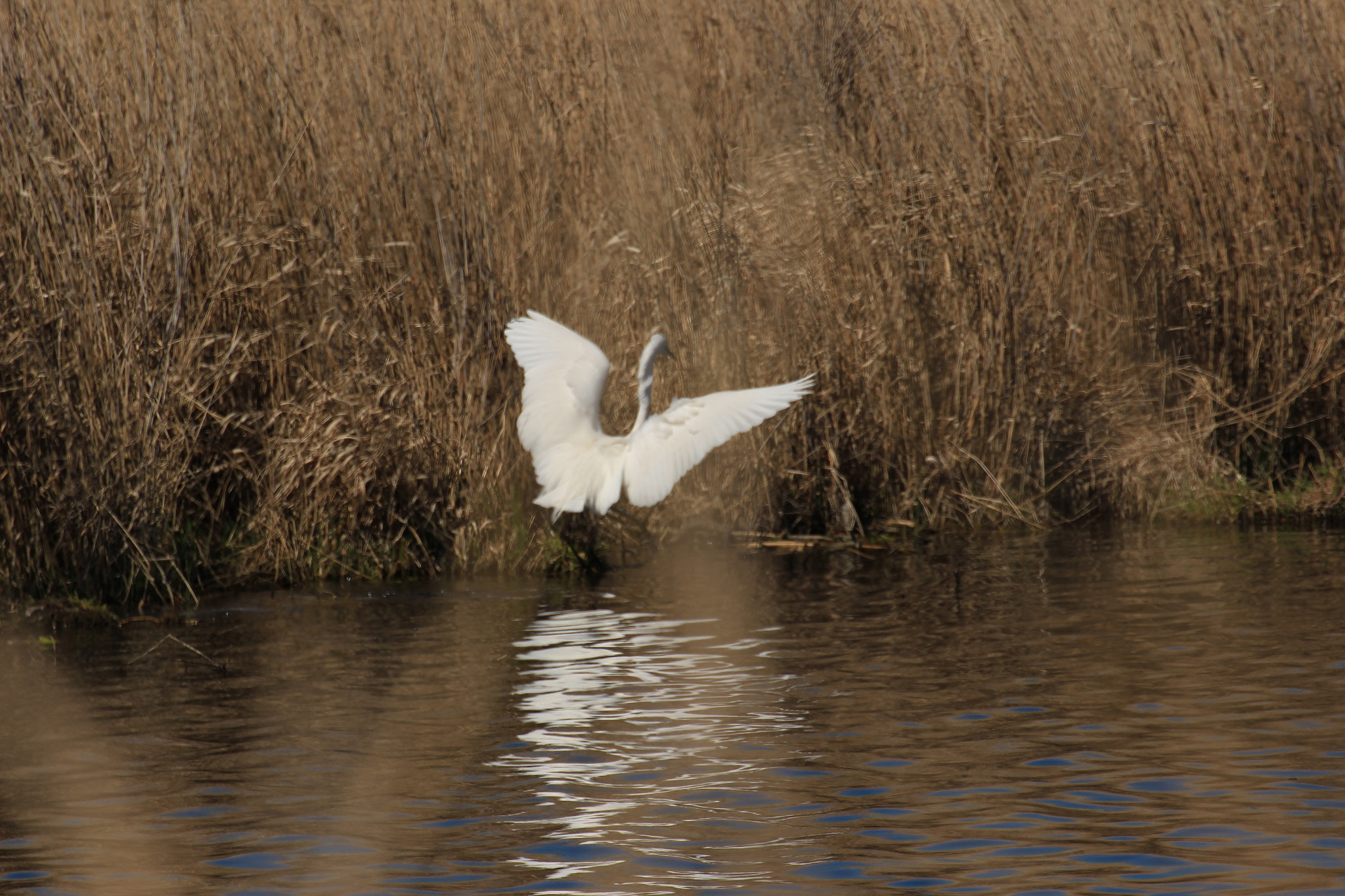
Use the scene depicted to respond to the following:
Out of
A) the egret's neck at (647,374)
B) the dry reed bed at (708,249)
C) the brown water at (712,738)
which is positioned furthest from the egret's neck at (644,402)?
the dry reed bed at (708,249)

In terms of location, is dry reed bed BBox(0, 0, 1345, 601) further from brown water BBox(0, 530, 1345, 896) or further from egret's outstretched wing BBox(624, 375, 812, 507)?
egret's outstretched wing BBox(624, 375, 812, 507)

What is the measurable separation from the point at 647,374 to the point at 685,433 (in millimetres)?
429

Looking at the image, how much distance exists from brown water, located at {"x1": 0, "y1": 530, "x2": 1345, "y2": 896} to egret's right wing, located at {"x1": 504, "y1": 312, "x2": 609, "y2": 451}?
0.72 m

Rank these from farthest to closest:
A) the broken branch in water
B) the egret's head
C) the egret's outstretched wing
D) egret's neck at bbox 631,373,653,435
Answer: the egret's head
egret's neck at bbox 631,373,653,435
the egret's outstretched wing
the broken branch in water

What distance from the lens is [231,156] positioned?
23.8 ft

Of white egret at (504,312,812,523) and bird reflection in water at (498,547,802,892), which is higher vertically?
white egret at (504,312,812,523)

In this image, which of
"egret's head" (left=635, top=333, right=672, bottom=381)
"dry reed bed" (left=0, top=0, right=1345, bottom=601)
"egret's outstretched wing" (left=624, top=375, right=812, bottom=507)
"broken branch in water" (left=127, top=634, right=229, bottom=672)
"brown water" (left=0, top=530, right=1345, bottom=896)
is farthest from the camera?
"dry reed bed" (left=0, top=0, right=1345, bottom=601)

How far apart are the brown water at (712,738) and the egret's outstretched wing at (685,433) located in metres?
0.56

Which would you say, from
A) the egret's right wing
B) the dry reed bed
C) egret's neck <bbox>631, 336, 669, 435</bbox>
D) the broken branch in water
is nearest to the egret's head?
egret's neck <bbox>631, 336, 669, 435</bbox>

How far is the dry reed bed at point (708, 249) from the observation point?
7031 millimetres

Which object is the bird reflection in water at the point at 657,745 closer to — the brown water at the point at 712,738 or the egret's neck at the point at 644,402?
the brown water at the point at 712,738

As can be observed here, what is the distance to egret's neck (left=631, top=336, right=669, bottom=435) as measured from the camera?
6617 mm

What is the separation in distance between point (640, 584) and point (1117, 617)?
2112mm

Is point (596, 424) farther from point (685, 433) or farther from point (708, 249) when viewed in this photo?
point (708, 249)
